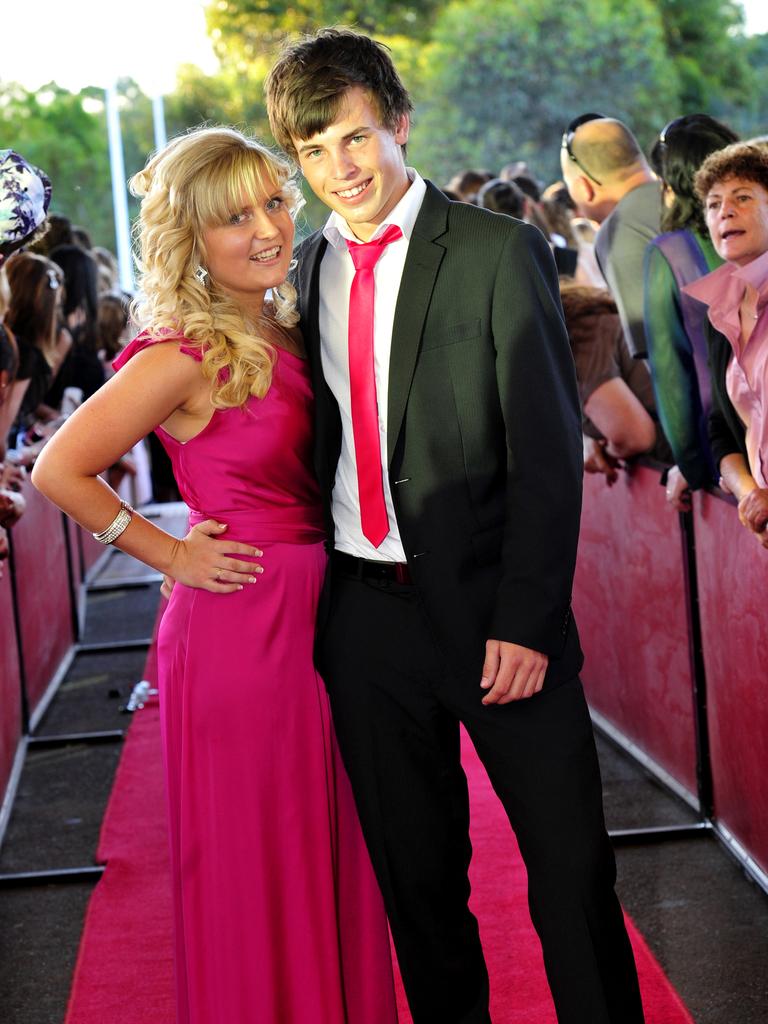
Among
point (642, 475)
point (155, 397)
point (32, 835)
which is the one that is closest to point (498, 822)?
point (642, 475)

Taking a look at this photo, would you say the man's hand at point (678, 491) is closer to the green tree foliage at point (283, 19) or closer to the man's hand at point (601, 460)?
the man's hand at point (601, 460)

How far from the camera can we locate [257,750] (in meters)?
2.65

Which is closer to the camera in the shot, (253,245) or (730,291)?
(253,245)

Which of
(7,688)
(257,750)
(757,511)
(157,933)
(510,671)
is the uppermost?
(757,511)

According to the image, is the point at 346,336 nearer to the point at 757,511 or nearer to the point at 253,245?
the point at 253,245

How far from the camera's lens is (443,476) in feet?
7.96

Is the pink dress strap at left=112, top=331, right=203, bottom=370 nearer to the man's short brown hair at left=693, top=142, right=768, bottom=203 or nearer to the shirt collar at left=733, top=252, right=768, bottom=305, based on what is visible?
the shirt collar at left=733, top=252, right=768, bottom=305

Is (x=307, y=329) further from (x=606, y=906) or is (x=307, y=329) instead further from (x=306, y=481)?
(x=606, y=906)

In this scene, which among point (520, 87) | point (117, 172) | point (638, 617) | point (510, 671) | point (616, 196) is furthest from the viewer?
point (520, 87)

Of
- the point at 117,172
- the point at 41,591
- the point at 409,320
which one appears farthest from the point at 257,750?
the point at 117,172

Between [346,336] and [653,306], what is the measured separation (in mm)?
1896

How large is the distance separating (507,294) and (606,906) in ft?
3.69

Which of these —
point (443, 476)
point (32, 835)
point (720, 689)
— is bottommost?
point (32, 835)

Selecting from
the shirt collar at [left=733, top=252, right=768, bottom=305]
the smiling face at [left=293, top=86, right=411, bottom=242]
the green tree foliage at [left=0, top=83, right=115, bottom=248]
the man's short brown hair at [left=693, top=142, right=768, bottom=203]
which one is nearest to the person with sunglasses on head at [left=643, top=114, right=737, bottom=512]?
the man's short brown hair at [left=693, top=142, right=768, bottom=203]
